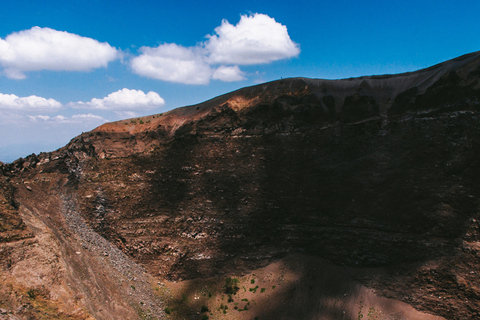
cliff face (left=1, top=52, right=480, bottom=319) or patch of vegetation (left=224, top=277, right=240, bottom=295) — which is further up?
cliff face (left=1, top=52, right=480, bottom=319)

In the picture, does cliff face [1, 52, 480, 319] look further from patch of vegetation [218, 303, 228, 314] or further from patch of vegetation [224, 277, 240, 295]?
patch of vegetation [218, 303, 228, 314]

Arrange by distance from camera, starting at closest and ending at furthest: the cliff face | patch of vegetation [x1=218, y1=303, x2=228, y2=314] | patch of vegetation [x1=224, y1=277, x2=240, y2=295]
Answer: the cliff face → patch of vegetation [x1=218, y1=303, x2=228, y2=314] → patch of vegetation [x1=224, y1=277, x2=240, y2=295]

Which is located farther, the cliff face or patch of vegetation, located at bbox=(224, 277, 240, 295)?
patch of vegetation, located at bbox=(224, 277, 240, 295)

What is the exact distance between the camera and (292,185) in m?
26.1

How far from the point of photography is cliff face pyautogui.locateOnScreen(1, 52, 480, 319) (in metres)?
21.4

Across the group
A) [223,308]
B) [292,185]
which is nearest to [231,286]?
[223,308]

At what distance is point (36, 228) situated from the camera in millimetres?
18938

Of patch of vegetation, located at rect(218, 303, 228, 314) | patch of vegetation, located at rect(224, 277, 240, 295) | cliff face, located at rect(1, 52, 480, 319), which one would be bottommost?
patch of vegetation, located at rect(218, 303, 228, 314)

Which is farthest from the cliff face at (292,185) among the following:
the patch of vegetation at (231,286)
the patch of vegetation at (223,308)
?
the patch of vegetation at (223,308)

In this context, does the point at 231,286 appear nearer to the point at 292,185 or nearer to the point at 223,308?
the point at 223,308

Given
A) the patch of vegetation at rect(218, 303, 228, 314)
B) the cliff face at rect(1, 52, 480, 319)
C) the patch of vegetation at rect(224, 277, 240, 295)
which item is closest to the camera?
the cliff face at rect(1, 52, 480, 319)

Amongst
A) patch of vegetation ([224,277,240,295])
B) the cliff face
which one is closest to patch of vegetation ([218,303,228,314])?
patch of vegetation ([224,277,240,295])

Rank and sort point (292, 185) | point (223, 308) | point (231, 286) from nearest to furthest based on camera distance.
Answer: point (223, 308) < point (231, 286) < point (292, 185)

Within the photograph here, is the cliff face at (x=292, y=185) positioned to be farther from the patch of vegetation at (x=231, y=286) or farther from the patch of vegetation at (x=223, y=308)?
the patch of vegetation at (x=223, y=308)
